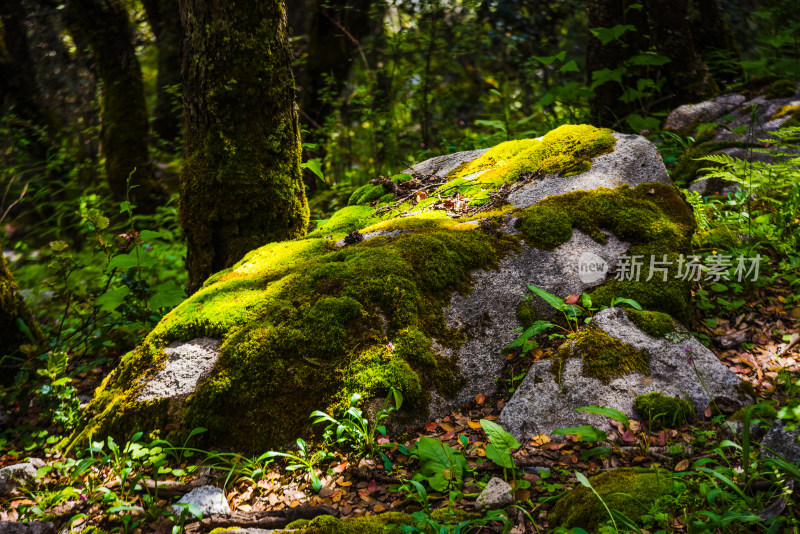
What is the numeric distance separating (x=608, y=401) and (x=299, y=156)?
10.5 ft

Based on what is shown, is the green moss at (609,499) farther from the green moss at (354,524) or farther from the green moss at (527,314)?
the green moss at (527,314)

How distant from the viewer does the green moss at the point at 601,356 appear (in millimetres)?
2648

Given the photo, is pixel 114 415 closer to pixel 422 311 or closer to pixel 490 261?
pixel 422 311

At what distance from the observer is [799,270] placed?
12.0 ft

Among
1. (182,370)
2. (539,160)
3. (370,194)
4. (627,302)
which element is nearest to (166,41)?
(370,194)

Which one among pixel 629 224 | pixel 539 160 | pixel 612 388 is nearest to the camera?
pixel 612 388

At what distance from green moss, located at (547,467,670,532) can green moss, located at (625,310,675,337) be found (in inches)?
39.1

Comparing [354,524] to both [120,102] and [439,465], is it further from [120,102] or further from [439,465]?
[120,102]

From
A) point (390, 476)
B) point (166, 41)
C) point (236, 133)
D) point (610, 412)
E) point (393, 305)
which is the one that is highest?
point (166, 41)

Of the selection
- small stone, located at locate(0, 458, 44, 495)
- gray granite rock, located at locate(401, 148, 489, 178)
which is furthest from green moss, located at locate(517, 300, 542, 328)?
small stone, located at locate(0, 458, 44, 495)

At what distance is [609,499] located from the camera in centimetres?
191

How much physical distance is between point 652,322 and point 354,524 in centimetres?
203

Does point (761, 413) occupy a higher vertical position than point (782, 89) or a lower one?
lower

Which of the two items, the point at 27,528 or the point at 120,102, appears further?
the point at 120,102
